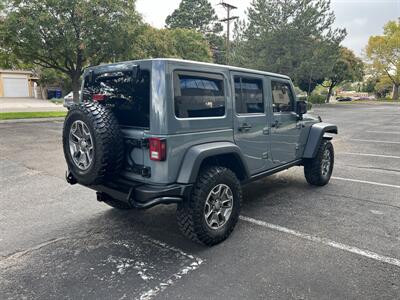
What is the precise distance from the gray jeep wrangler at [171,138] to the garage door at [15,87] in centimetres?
4403

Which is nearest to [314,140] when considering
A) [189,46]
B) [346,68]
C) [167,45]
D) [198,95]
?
[198,95]

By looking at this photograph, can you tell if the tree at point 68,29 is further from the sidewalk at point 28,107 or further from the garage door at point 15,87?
the garage door at point 15,87

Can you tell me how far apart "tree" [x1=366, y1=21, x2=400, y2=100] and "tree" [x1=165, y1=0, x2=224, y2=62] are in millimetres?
23741

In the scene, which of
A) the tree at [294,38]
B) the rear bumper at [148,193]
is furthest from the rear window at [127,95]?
the tree at [294,38]

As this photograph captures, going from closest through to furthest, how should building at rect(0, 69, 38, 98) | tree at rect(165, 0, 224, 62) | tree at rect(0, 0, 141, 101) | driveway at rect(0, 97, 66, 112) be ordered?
tree at rect(0, 0, 141, 101) < driveway at rect(0, 97, 66, 112) < building at rect(0, 69, 38, 98) < tree at rect(165, 0, 224, 62)

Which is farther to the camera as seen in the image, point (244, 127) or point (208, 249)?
point (244, 127)

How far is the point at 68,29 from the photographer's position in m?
13.7

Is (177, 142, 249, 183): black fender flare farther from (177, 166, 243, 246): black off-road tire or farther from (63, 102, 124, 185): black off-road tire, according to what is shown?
(63, 102, 124, 185): black off-road tire

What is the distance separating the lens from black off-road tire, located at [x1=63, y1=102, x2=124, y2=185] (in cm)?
279

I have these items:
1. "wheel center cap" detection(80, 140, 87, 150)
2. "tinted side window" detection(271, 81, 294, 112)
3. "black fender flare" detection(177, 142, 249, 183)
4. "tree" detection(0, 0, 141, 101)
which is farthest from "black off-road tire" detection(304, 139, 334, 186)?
"tree" detection(0, 0, 141, 101)

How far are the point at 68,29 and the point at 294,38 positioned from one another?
2124 cm

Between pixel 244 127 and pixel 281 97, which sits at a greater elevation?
pixel 281 97

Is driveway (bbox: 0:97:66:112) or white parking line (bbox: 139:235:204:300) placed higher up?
driveway (bbox: 0:97:66:112)

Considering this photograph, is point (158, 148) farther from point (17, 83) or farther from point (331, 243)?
point (17, 83)
